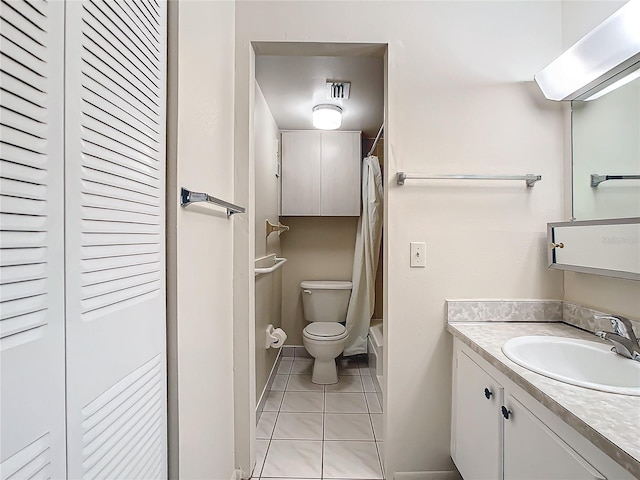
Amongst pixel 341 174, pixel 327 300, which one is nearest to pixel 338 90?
pixel 341 174

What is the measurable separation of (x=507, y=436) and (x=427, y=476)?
0.67 metres

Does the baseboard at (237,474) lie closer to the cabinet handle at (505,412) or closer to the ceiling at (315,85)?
the cabinet handle at (505,412)

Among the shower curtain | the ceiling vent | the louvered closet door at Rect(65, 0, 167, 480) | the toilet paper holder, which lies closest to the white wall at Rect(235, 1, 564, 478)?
the ceiling vent

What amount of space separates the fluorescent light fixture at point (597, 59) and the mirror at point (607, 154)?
3.1 inches

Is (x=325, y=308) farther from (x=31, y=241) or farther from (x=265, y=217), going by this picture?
(x=31, y=241)

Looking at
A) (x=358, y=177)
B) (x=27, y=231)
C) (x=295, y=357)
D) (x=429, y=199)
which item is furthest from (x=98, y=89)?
(x=295, y=357)

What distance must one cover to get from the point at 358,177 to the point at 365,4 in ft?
5.52

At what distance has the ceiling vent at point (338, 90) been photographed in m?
2.18

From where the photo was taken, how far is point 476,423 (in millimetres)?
1261

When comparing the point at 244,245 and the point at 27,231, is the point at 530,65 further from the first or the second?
the point at 27,231

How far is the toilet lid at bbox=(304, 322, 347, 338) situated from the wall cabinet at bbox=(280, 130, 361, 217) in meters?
1.05

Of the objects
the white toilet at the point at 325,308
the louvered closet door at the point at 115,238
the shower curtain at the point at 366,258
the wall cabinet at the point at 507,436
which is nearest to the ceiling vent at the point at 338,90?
the shower curtain at the point at 366,258

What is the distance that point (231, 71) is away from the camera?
1480mm

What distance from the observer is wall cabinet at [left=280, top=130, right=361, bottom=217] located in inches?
122
